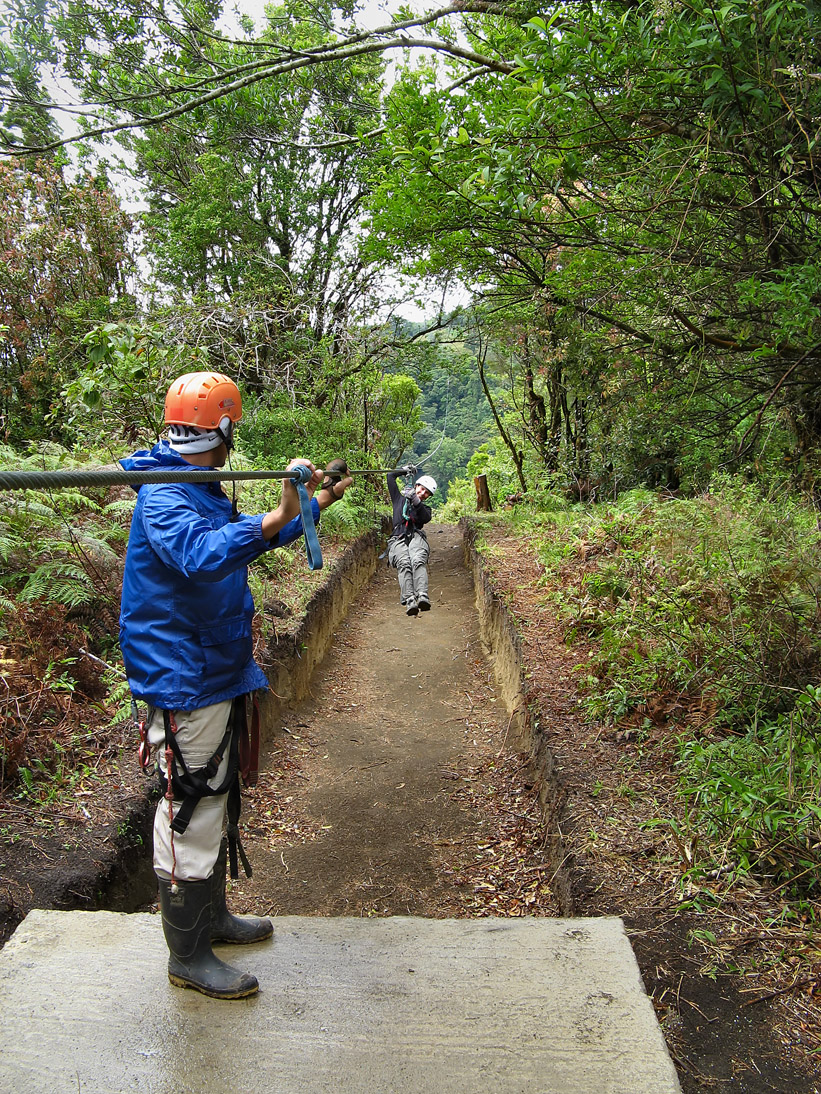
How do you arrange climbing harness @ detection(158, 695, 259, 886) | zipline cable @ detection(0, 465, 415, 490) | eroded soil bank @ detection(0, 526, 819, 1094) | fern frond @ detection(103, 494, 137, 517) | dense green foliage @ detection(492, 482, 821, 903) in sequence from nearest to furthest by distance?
1. zipline cable @ detection(0, 465, 415, 490)
2. climbing harness @ detection(158, 695, 259, 886)
3. eroded soil bank @ detection(0, 526, 819, 1094)
4. dense green foliage @ detection(492, 482, 821, 903)
5. fern frond @ detection(103, 494, 137, 517)

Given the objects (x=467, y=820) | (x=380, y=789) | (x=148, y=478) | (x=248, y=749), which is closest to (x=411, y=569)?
(x=380, y=789)

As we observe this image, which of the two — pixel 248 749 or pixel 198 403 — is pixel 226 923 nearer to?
pixel 248 749

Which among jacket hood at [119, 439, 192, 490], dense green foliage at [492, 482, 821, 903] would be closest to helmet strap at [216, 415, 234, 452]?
jacket hood at [119, 439, 192, 490]

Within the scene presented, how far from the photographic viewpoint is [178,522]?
A: 2.22 meters

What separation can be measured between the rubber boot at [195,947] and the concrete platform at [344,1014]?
0.17 feet

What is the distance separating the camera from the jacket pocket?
2.38 meters

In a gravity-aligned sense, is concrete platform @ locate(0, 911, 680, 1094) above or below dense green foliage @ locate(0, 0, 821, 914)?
below

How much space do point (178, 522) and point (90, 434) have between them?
20.9ft

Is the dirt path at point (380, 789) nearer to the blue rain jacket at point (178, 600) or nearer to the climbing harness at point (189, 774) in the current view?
the climbing harness at point (189, 774)

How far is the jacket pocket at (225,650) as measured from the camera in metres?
2.38

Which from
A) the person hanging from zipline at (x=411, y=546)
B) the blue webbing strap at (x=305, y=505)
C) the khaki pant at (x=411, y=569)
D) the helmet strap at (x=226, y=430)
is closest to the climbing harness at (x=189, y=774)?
the blue webbing strap at (x=305, y=505)

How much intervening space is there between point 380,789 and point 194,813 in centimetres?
354

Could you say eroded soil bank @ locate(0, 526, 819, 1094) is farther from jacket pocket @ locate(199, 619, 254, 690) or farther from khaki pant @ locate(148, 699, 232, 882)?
jacket pocket @ locate(199, 619, 254, 690)

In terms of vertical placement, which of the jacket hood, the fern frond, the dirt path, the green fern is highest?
the jacket hood
